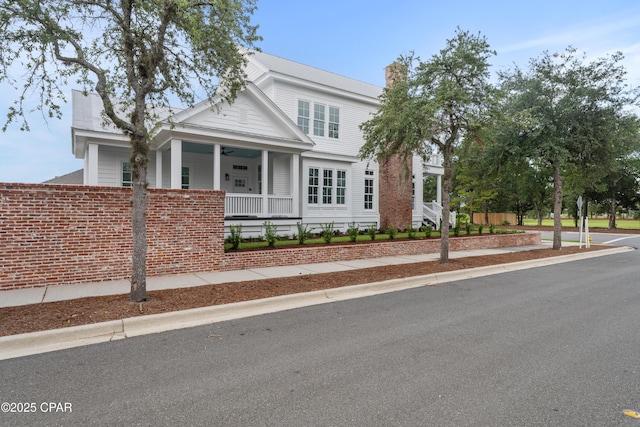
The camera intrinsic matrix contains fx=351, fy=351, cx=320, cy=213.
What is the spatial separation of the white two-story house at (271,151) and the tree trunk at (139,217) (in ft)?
13.6

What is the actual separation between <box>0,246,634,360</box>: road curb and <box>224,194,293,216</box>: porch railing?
6.90 metres

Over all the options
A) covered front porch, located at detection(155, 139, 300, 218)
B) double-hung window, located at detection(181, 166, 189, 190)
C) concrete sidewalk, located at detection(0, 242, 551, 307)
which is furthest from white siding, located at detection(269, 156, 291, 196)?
concrete sidewalk, located at detection(0, 242, 551, 307)

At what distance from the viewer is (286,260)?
1033 centimetres

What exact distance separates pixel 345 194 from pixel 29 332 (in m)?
14.1

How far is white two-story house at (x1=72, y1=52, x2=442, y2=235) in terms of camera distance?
12469 mm

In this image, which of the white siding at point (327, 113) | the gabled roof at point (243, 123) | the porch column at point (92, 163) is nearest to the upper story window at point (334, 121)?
the white siding at point (327, 113)

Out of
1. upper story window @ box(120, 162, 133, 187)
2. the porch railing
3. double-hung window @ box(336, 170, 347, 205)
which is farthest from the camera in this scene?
double-hung window @ box(336, 170, 347, 205)

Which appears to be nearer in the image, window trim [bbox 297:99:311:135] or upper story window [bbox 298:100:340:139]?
window trim [bbox 297:99:311:135]

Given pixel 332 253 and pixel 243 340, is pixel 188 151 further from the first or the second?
pixel 243 340

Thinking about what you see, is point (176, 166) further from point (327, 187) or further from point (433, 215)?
point (433, 215)

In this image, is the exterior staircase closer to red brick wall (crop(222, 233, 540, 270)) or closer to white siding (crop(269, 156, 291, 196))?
red brick wall (crop(222, 233, 540, 270))

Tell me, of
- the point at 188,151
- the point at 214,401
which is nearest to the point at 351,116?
the point at 188,151

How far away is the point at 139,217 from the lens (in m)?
6.21

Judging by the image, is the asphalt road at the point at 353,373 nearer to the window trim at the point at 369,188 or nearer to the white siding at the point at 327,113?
the white siding at the point at 327,113
